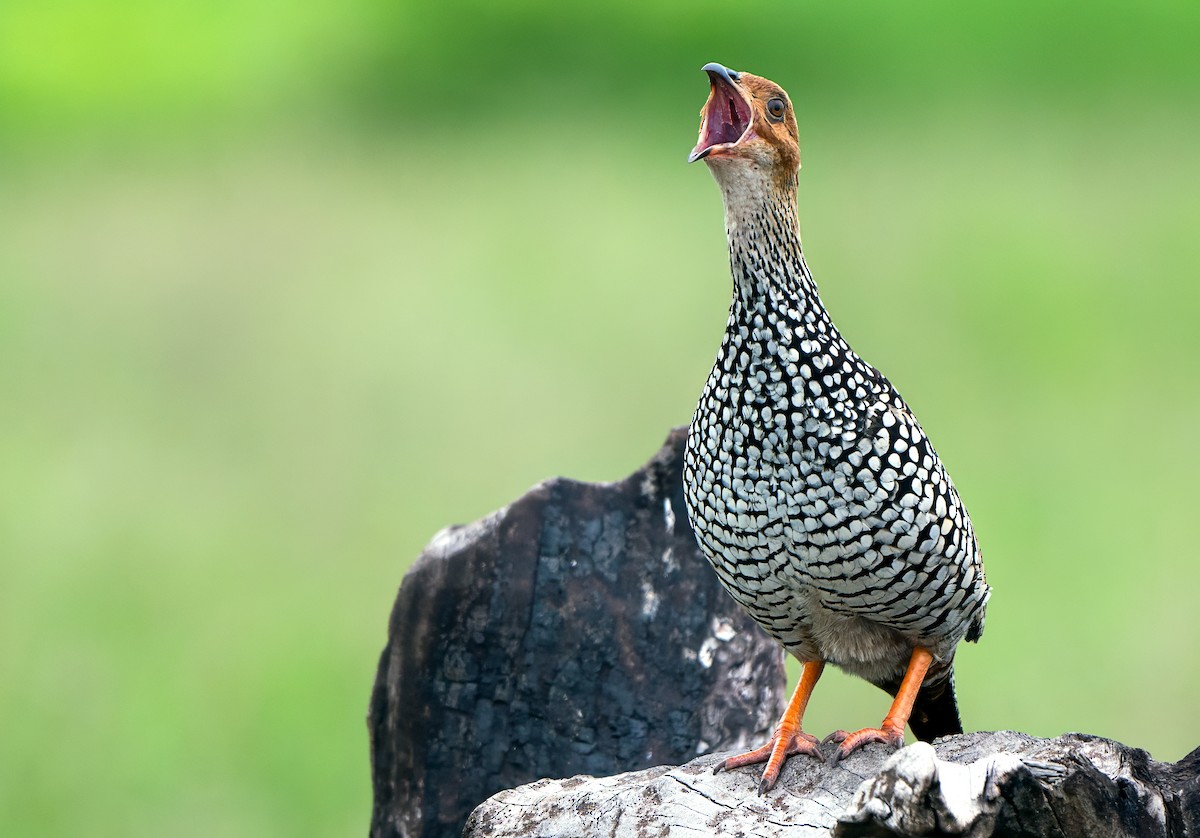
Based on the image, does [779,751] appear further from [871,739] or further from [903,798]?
[903,798]

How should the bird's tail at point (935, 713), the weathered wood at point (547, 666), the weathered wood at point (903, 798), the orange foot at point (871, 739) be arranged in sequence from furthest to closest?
the weathered wood at point (547, 666) < the bird's tail at point (935, 713) < the orange foot at point (871, 739) < the weathered wood at point (903, 798)

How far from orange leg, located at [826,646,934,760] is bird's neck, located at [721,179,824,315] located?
676 mm

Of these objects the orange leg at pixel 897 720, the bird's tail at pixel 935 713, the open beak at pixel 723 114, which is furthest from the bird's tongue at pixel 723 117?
the bird's tail at pixel 935 713

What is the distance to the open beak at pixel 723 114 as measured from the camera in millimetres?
2055

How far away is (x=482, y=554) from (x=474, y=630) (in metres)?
0.16

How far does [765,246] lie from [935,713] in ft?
3.70

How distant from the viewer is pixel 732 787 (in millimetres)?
2277

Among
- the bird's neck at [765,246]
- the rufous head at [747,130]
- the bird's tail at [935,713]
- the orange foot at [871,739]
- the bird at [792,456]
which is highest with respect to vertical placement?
the rufous head at [747,130]

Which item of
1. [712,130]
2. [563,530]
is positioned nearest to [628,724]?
[563,530]

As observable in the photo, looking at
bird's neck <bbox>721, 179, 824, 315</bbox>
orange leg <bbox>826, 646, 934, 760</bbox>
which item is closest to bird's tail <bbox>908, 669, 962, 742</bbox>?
orange leg <bbox>826, 646, 934, 760</bbox>

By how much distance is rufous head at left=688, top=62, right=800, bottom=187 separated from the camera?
2.07 metres

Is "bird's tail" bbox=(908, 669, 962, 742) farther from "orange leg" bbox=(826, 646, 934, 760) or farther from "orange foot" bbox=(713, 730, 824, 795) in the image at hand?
"orange foot" bbox=(713, 730, 824, 795)

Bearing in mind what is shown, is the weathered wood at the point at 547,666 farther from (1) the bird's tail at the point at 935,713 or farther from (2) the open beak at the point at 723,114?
(2) the open beak at the point at 723,114

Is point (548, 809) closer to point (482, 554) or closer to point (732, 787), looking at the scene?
point (732, 787)
